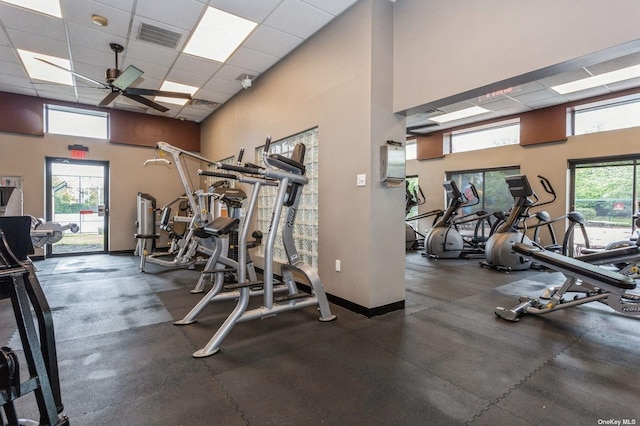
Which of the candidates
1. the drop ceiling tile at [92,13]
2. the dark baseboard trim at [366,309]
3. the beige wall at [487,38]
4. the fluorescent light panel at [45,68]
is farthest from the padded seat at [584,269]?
the fluorescent light panel at [45,68]

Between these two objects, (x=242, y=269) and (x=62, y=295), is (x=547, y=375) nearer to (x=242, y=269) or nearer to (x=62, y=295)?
(x=242, y=269)

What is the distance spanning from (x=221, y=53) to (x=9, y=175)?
17.7 ft

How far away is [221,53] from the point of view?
15.0 feet

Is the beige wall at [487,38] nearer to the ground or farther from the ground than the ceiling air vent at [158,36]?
nearer to the ground

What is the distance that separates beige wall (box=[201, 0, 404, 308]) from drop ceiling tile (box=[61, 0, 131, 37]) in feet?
7.38

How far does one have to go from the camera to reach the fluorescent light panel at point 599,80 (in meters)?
4.80

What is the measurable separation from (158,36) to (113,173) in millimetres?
4467

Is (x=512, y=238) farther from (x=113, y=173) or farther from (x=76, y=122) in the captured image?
(x=76, y=122)

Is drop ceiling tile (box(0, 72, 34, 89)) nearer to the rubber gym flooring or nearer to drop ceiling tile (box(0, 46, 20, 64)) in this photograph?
drop ceiling tile (box(0, 46, 20, 64))

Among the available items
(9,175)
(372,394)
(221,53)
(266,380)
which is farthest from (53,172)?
(372,394)

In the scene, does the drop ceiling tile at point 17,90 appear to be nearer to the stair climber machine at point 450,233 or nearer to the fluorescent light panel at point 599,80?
the stair climber machine at point 450,233

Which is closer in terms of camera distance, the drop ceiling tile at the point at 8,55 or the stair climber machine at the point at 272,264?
the stair climber machine at the point at 272,264

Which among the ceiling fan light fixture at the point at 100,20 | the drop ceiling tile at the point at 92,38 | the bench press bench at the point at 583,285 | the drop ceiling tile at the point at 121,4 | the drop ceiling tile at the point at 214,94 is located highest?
the drop ceiling tile at the point at 214,94

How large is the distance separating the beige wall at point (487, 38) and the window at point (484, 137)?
17.2ft
